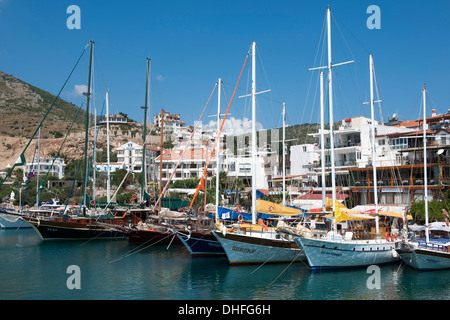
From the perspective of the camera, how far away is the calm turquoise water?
2170cm

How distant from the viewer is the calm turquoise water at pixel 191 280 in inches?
854

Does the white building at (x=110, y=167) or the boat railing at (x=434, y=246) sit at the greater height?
the white building at (x=110, y=167)

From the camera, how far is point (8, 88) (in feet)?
649

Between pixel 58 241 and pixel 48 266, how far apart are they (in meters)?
15.9

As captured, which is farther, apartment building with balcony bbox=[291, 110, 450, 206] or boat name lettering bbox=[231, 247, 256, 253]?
apartment building with balcony bbox=[291, 110, 450, 206]

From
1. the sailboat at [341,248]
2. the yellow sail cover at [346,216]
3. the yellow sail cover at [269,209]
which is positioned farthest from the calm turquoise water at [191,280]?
the yellow sail cover at [269,209]

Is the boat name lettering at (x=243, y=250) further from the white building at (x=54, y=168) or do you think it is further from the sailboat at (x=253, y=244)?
the white building at (x=54, y=168)

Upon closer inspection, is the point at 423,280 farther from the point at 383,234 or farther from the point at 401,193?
the point at 401,193

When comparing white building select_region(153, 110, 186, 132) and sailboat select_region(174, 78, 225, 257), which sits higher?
white building select_region(153, 110, 186, 132)

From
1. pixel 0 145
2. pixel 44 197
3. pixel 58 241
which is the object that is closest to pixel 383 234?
pixel 58 241

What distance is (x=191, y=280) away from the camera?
82.9 feet
